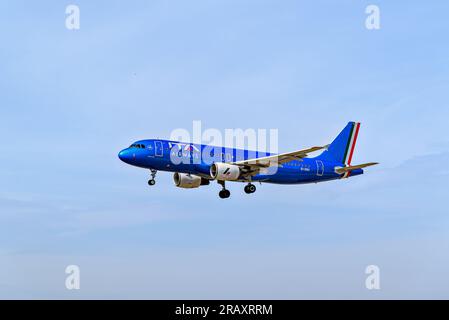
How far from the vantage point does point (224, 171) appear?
231ft

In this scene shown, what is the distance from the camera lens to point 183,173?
73.9m

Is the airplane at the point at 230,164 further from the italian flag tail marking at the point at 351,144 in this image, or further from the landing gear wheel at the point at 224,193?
the italian flag tail marking at the point at 351,144

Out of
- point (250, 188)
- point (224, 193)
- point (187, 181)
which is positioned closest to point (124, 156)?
point (187, 181)

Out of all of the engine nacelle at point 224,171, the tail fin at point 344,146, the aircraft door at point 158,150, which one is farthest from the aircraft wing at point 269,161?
the tail fin at point 344,146

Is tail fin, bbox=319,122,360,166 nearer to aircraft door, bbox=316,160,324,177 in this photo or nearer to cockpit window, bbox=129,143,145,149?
aircraft door, bbox=316,160,324,177

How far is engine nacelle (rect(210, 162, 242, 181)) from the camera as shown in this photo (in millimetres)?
70188

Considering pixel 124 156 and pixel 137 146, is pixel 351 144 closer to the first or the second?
pixel 137 146

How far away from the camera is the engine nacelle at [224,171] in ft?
230

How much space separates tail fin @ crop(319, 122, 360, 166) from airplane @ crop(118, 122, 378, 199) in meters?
0.15

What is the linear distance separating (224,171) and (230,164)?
1.26 metres

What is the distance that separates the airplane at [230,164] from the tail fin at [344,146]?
15cm
